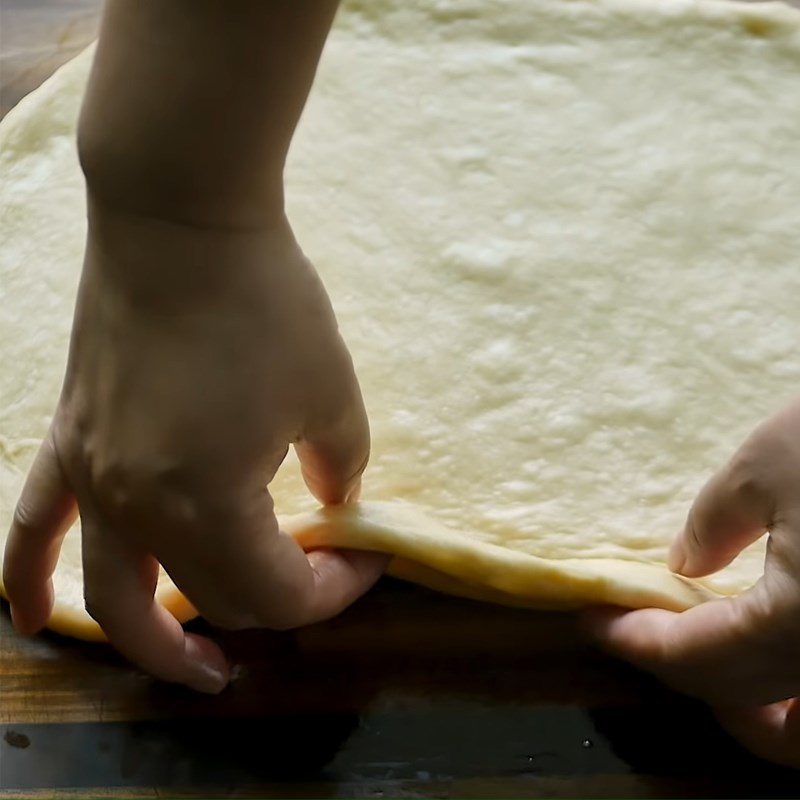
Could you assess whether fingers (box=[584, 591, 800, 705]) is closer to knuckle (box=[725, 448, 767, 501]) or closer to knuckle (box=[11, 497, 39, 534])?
knuckle (box=[725, 448, 767, 501])

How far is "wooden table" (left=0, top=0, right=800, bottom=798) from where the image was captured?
2.58 ft

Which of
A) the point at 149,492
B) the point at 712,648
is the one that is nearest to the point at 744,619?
the point at 712,648

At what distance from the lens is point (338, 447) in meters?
0.72

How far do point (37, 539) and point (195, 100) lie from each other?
1.31ft

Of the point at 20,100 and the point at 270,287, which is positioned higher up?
the point at 270,287

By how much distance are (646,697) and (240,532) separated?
380mm

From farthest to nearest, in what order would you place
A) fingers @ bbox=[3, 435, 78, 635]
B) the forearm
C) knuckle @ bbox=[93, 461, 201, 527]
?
fingers @ bbox=[3, 435, 78, 635], knuckle @ bbox=[93, 461, 201, 527], the forearm

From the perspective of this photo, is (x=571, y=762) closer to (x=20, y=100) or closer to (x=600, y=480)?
(x=600, y=480)

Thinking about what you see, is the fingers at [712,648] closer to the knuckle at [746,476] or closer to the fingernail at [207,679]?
the knuckle at [746,476]

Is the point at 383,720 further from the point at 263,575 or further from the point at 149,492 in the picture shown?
the point at 149,492

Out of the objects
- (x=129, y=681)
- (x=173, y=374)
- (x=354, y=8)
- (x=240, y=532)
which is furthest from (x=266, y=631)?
(x=354, y=8)

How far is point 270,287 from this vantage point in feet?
1.98

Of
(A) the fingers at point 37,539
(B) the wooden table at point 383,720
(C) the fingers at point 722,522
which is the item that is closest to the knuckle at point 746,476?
(C) the fingers at point 722,522

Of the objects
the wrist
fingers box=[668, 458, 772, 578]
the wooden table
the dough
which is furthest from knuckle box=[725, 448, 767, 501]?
the wrist
